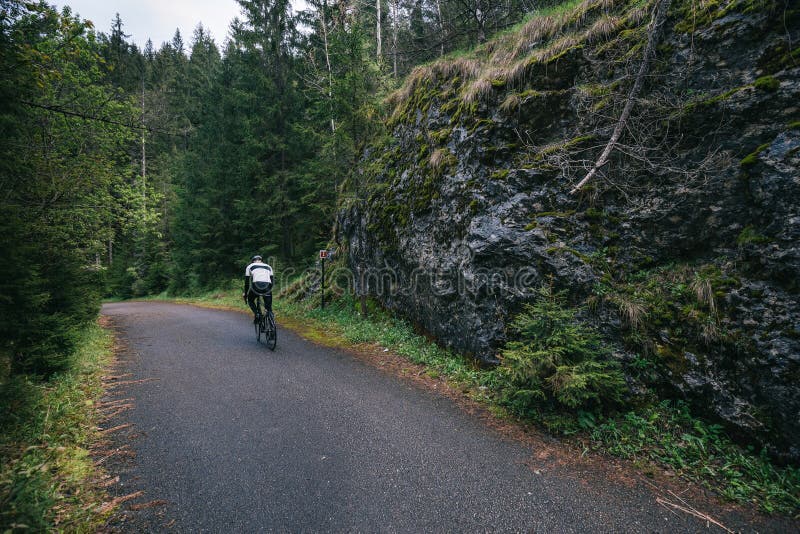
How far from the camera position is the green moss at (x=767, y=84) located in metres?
3.85

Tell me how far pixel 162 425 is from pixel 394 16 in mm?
22265

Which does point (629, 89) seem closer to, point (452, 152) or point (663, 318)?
point (452, 152)

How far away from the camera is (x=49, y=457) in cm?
287

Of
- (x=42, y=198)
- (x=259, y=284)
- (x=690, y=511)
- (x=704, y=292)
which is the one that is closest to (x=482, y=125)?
(x=704, y=292)

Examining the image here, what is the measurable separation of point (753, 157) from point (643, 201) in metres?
1.22

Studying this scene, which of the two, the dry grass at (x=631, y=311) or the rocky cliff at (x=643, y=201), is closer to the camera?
the rocky cliff at (x=643, y=201)

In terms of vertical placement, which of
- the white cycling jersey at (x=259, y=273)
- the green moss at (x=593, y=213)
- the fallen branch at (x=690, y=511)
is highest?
the green moss at (x=593, y=213)

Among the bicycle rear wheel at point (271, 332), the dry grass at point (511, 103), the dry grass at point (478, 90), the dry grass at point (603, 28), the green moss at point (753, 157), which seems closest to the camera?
the green moss at point (753, 157)

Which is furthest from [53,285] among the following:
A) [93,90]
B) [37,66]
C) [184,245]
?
[184,245]

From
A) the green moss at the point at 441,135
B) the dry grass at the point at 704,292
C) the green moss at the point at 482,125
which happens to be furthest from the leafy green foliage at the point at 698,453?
the green moss at the point at 441,135

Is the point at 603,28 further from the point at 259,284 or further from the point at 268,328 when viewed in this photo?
the point at 268,328

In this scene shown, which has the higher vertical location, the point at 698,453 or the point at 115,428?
the point at 115,428

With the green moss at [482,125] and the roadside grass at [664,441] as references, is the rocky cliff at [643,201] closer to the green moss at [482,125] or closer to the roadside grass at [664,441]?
the green moss at [482,125]

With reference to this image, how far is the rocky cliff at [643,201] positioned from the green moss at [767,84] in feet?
0.09
